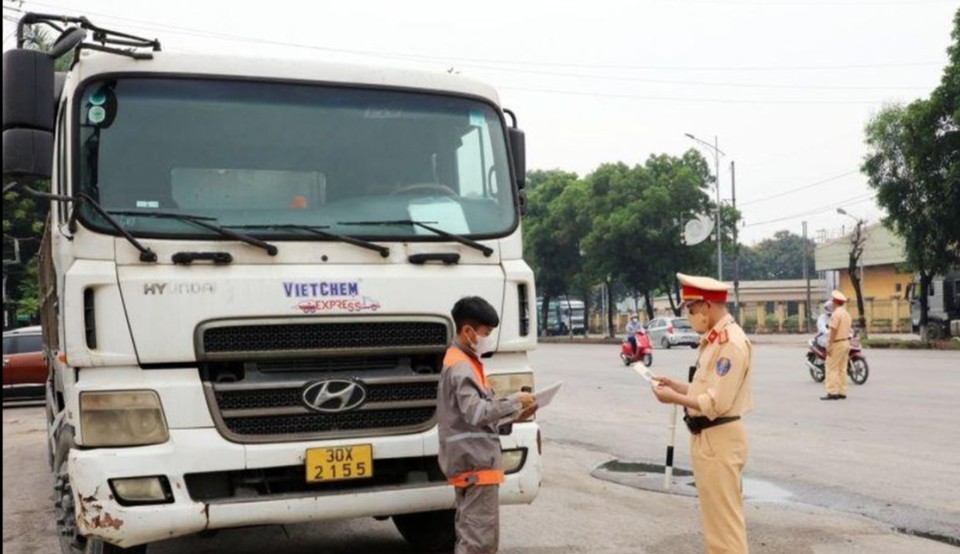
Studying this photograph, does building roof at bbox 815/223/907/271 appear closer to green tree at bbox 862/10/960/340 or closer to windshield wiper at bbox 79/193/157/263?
green tree at bbox 862/10/960/340

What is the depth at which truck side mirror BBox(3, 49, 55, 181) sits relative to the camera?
5340 mm

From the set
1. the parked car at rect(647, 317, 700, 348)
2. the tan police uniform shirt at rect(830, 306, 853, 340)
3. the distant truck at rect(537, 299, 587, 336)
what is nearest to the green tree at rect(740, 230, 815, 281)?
the distant truck at rect(537, 299, 587, 336)

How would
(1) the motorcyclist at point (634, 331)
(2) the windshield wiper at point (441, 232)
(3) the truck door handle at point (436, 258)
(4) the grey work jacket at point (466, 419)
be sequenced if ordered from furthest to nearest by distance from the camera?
(1) the motorcyclist at point (634, 331), (2) the windshield wiper at point (441, 232), (3) the truck door handle at point (436, 258), (4) the grey work jacket at point (466, 419)

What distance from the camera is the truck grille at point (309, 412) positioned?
212 inches

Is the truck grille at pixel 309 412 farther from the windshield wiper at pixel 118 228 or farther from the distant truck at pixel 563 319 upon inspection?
the distant truck at pixel 563 319

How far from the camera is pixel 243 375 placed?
5.50 m

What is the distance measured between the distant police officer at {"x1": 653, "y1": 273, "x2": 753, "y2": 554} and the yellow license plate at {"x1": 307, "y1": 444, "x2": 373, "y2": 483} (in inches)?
59.9

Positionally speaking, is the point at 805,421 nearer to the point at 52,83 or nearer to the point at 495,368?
the point at 495,368

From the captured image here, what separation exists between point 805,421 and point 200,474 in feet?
33.7

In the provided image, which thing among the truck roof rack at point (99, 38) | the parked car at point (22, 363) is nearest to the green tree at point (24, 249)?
the parked car at point (22, 363)

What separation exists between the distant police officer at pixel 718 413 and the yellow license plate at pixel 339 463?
4.99ft

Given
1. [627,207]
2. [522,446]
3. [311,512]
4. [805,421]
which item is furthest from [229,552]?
[627,207]

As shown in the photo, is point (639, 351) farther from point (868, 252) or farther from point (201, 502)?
point (868, 252)

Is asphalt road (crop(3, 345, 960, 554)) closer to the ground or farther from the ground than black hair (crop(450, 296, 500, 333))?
closer to the ground
